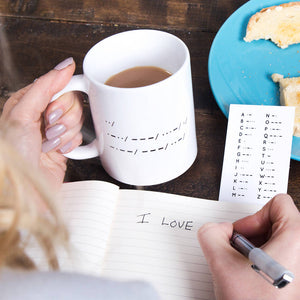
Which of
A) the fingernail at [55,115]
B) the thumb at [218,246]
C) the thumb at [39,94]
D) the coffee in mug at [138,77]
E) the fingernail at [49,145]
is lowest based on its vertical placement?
the thumb at [218,246]

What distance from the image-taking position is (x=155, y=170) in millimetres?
709

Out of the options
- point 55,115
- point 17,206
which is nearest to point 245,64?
point 55,115

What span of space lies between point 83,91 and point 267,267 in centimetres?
36

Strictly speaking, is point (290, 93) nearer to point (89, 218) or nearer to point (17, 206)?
point (89, 218)

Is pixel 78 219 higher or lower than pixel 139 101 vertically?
lower

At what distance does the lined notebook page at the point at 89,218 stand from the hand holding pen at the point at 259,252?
0.16 meters

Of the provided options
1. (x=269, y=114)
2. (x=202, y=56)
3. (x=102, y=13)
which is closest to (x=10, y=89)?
(x=102, y=13)

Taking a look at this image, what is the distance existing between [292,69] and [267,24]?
11 cm

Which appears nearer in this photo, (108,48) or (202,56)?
(108,48)

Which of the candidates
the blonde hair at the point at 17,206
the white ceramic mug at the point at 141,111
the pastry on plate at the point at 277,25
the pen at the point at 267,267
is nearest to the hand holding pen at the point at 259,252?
the pen at the point at 267,267

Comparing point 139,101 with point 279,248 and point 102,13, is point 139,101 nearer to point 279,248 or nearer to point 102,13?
point 279,248

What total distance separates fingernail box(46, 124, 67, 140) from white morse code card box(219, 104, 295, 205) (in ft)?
0.89

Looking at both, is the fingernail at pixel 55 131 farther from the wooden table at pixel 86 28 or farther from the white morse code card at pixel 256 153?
the white morse code card at pixel 256 153

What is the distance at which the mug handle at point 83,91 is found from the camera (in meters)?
0.67
